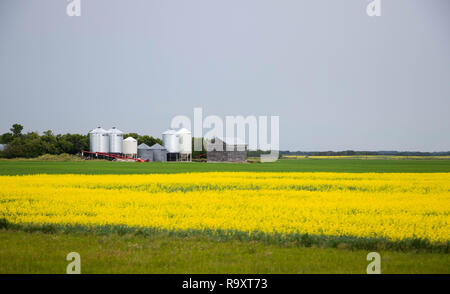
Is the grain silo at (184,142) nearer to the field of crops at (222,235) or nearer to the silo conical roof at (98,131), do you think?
the silo conical roof at (98,131)

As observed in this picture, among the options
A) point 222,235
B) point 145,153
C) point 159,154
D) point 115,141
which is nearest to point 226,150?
point 159,154

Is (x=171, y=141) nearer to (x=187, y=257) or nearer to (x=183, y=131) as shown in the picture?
(x=183, y=131)

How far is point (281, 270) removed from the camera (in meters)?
8.95

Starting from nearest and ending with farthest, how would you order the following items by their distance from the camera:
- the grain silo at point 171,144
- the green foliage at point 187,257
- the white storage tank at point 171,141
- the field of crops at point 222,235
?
the green foliage at point 187,257 < the field of crops at point 222,235 < the white storage tank at point 171,141 < the grain silo at point 171,144

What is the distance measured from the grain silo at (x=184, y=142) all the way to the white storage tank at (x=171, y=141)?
783 millimetres

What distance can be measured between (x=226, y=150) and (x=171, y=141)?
42.1ft

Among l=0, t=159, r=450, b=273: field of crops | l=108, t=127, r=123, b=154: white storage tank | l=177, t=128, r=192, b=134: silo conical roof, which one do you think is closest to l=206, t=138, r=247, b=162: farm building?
l=177, t=128, r=192, b=134: silo conical roof

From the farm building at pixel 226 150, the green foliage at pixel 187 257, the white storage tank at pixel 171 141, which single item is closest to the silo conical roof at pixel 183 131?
the white storage tank at pixel 171 141

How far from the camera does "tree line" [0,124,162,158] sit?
97000 millimetres

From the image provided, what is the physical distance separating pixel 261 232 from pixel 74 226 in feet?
18.5

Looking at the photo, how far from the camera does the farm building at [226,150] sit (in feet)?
300

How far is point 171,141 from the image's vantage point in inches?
3780
